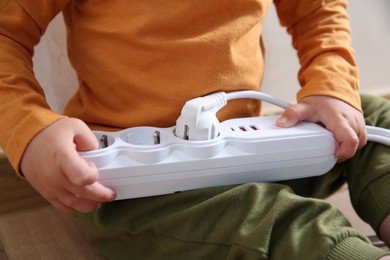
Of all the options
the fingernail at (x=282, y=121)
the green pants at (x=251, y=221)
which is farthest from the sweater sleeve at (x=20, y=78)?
the fingernail at (x=282, y=121)

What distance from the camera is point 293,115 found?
2.09 feet

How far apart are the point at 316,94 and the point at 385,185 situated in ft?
0.46

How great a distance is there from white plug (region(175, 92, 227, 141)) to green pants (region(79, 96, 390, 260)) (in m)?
0.06

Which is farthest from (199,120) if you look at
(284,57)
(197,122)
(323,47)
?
(284,57)

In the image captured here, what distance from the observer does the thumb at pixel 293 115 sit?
2.06ft

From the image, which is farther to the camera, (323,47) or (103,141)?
(323,47)

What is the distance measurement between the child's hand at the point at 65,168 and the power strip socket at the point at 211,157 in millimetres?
18

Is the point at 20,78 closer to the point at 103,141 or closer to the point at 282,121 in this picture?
the point at 103,141

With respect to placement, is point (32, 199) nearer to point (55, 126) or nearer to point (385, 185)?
point (55, 126)

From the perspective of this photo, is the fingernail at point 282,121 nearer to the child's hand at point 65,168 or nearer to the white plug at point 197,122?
the white plug at point 197,122

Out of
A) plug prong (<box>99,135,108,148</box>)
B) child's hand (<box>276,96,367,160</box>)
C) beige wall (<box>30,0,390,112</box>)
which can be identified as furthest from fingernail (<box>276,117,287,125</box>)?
beige wall (<box>30,0,390,112</box>)

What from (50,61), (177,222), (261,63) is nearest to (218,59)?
(261,63)

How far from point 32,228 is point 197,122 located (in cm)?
35

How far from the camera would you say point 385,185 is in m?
0.63
